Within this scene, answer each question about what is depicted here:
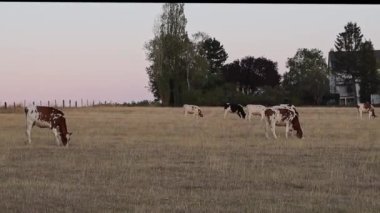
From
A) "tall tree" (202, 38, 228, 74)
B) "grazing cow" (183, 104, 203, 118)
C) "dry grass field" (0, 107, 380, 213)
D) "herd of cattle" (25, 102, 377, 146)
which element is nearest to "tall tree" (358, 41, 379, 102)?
"tall tree" (202, 38, 228, 74)

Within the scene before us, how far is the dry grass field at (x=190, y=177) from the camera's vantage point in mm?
9969

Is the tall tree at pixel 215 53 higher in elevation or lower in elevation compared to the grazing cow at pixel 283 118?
higher

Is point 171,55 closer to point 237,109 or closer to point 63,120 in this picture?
point 237,109

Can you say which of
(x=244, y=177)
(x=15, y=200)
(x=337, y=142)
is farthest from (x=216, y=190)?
(x=337, y=142)

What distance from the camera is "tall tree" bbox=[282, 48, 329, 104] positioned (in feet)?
318

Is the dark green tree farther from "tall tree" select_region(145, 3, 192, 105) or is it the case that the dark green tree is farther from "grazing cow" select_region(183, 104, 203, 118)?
"grazing cow" select_region(183, 104, 203, 118)

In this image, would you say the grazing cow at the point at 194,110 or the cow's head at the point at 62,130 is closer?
the cow's head at the point at 62,130

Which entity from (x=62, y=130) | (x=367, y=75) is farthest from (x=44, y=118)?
(x=367, y=75)

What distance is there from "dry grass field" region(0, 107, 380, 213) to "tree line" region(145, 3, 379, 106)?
218 ft

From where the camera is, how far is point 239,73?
104 metres

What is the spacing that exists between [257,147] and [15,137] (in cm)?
1077

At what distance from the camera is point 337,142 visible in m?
23.6

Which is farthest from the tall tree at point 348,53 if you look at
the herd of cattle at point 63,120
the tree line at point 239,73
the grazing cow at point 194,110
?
the herd of cattle at point 63,120

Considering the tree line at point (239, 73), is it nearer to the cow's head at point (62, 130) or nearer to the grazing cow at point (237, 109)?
the grazing cow at point (237, 109)
